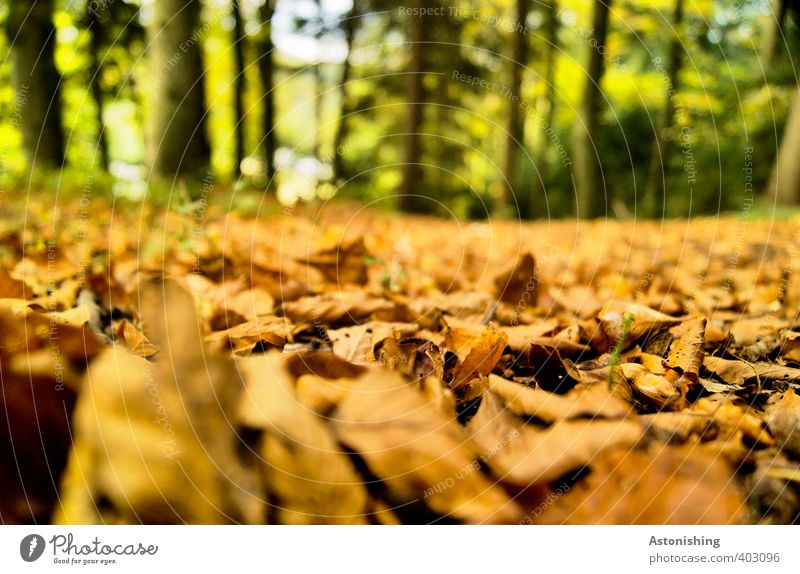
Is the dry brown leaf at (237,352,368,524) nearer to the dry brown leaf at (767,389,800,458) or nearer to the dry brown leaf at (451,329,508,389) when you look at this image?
the dry brown leaf at (451,329,508,389)

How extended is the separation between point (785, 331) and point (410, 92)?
5194 millimetres

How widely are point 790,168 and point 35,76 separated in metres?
6.82

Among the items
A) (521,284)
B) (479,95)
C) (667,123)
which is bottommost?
(521,284)

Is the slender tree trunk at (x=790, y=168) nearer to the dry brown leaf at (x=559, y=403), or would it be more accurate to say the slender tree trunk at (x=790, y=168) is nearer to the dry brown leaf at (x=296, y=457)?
the dry brown leaf at (x=559, y=403)

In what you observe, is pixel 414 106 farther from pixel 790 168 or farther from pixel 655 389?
pixel 655 389

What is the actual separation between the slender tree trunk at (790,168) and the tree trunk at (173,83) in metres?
4.78

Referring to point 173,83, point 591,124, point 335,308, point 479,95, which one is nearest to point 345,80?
point 479,95

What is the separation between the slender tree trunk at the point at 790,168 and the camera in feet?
14.7

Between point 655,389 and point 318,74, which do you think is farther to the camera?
point 318,74

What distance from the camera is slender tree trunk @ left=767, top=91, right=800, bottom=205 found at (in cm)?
448

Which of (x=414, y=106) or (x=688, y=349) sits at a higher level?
(x=414, y=106)

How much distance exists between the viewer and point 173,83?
3430 millimetres
